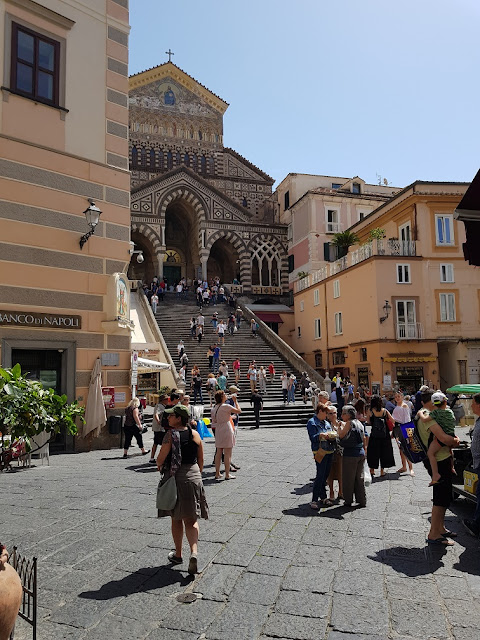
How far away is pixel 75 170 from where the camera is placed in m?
12.6

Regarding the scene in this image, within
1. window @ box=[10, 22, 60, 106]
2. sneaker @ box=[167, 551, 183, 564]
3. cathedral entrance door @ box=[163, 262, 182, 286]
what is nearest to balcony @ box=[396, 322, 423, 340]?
window @ box=[10, 22, 60, 106]

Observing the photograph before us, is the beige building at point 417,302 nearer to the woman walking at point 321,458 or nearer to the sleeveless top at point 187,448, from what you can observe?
the woman walking at point 321,458

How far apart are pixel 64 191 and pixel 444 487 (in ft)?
34.2

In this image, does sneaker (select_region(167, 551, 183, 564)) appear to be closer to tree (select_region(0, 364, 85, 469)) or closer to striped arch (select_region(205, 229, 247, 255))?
tree (select_region(0, 364, 85, 469))

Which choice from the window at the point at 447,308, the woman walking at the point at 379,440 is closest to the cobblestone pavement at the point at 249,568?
the woman walking at the point at 379,440

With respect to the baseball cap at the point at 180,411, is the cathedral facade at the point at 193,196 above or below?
above

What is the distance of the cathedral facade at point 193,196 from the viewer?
36.5 metres

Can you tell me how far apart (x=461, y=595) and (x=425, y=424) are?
2.00m

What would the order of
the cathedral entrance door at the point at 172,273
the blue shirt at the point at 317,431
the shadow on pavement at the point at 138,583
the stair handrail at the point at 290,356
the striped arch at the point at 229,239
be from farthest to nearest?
the cathedral entrance door at the point at 172,273, the striped arch at the point at 229,239, the stair handrail at the point at 290,356, the blue shirt at the point at 317,431, the shadow on pavement at the point at 138,583

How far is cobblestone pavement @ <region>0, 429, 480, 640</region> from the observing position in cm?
372

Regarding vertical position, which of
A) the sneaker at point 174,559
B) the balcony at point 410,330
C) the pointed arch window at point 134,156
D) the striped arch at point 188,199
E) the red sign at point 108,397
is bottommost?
the sneaker at point 174,559

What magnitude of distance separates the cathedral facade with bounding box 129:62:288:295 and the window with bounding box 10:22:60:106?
22.8m

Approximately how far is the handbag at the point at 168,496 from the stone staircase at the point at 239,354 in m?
13.4

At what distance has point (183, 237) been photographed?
135 ft
